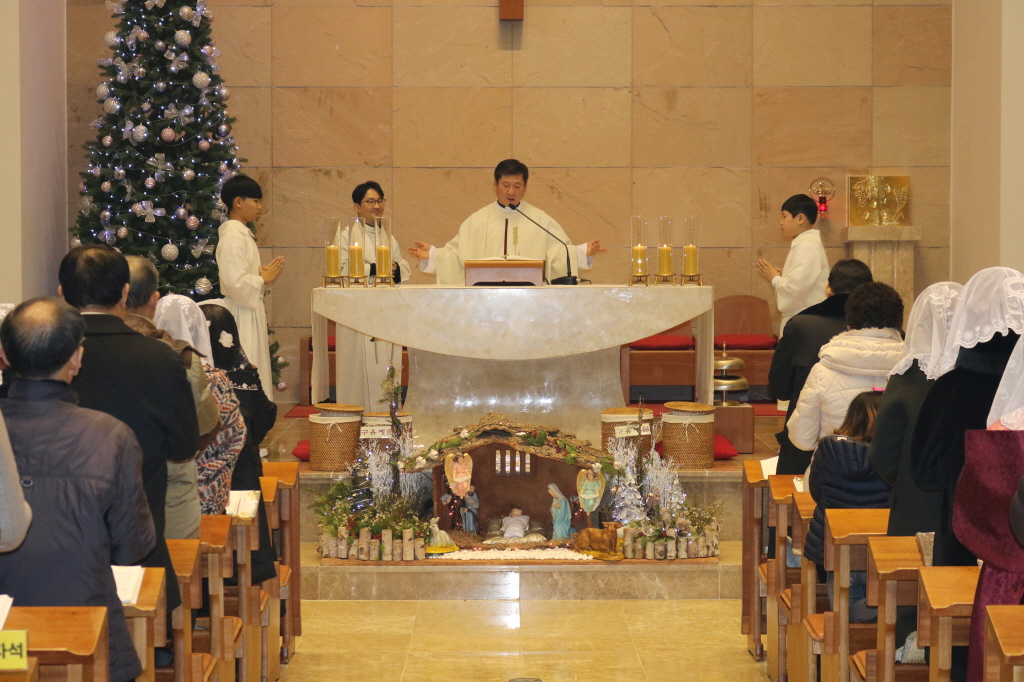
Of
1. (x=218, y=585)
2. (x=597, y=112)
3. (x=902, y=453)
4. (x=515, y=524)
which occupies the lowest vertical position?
(x=515, y=524)

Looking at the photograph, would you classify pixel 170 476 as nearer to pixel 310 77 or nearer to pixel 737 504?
pixel 737 504

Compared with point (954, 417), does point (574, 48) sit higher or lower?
higher

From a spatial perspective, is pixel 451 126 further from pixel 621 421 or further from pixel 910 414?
pixel 910 414

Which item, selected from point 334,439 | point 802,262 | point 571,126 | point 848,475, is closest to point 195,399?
point 848,475

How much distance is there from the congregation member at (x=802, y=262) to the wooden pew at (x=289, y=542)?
477 cm

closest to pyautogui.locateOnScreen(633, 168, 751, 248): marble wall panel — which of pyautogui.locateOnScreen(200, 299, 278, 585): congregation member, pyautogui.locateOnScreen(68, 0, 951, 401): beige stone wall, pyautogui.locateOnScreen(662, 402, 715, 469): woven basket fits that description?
pyautogui.locateOnScreen(68, 0, 951, 401): beige stone wall

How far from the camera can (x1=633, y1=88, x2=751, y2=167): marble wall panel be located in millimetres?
11258

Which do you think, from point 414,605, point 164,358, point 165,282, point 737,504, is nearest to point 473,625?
point 414,605

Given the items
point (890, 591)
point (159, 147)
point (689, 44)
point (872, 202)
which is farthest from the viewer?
point (689, 44)

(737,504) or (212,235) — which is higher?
(212,235)

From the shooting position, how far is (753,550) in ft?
16.8

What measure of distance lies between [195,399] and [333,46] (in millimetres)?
8222

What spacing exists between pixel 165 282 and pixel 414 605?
420cm

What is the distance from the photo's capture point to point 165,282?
906cm
